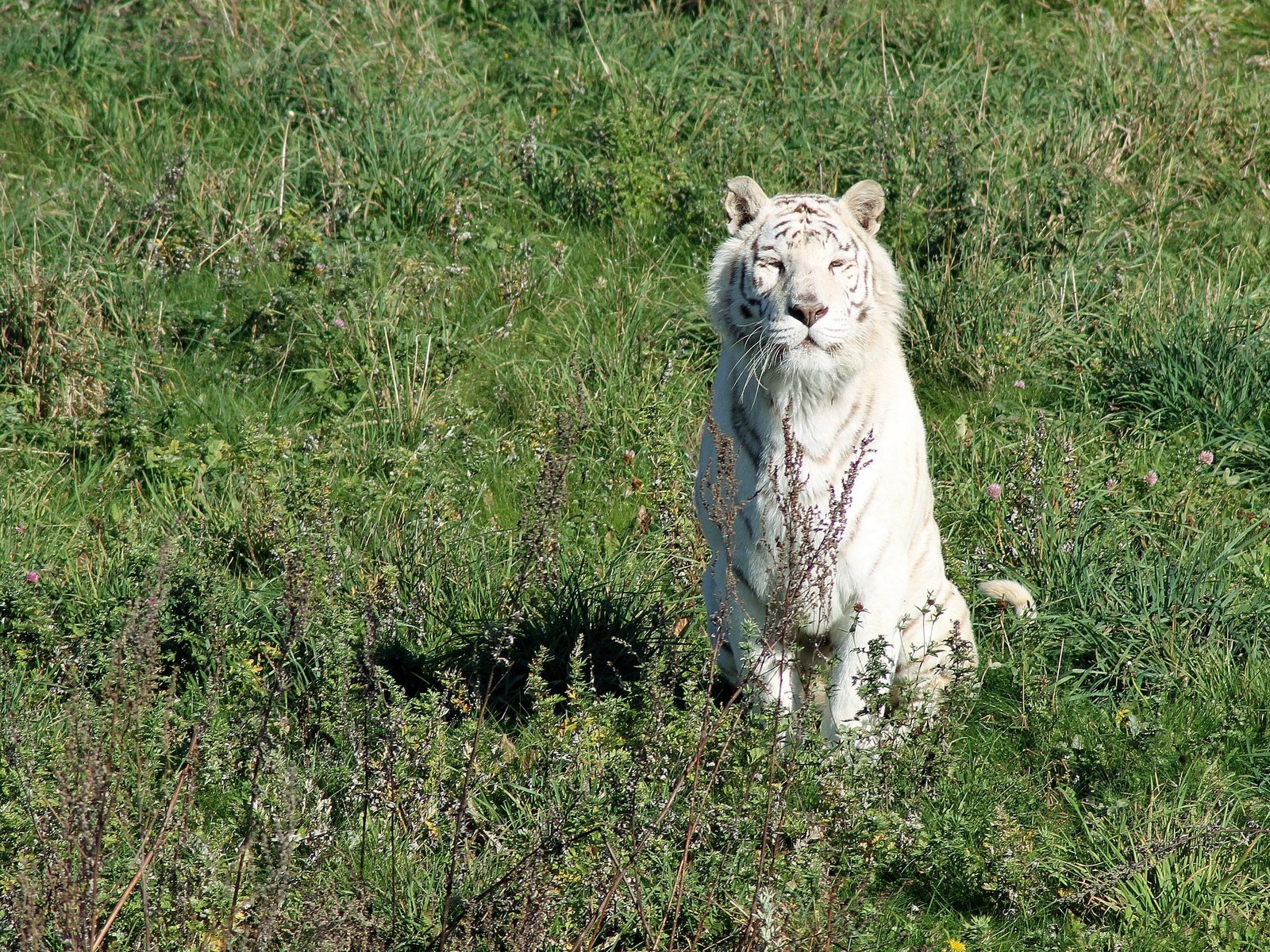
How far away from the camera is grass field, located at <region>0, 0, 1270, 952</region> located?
11.4ft

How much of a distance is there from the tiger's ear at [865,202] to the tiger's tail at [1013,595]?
1.38 m

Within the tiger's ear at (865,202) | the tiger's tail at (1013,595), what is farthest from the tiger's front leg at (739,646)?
the tiger's ear at (865,202)

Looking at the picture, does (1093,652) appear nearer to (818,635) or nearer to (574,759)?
(818,635)

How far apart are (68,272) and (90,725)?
394 centimetres

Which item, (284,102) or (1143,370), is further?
(284,102)

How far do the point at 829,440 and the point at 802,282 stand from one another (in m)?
0.50

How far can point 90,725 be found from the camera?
111 inches

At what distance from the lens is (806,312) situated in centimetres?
400

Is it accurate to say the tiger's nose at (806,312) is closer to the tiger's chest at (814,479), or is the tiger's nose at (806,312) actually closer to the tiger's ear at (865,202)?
the tiger's chest at (814,479)

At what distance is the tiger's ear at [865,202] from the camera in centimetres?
445

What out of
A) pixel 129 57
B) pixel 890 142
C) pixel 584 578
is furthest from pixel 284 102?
pixel 584 578

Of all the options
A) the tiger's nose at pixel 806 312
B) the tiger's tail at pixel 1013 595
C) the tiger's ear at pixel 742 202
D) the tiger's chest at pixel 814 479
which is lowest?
the tiger's tail at pixel 1013 595

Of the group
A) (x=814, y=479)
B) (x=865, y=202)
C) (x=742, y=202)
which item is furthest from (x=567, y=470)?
(x=865, y=202)

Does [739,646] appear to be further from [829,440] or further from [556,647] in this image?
[556,647]
